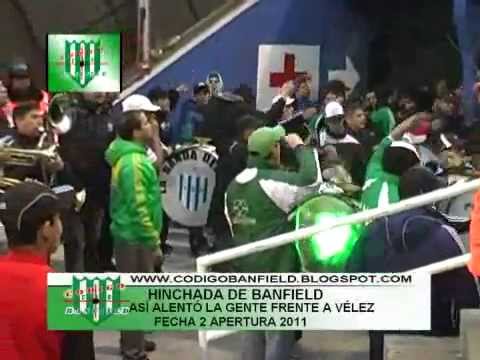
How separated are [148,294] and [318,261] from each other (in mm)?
1765

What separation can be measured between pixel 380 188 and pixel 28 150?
219 centimetres

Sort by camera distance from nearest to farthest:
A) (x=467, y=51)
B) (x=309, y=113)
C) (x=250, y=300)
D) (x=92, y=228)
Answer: (x=250, y=300)
(x=92, y=228)
(x=309, y=113)
(x=467, y=51)

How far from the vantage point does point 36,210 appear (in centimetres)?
389

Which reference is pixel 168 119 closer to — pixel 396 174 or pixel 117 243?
pixel 117 243

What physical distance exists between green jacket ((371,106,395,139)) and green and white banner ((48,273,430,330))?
6.83 metres

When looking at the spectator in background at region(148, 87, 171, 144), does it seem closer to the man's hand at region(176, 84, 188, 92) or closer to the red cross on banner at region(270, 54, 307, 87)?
the man's hand at region(176, 84, 188, 92)

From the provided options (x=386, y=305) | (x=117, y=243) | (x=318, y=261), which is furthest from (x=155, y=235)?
(x=386, y=305)

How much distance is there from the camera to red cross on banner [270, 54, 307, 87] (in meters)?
14.7

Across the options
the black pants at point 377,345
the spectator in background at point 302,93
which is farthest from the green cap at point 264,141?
the spectator in background at point 302,93

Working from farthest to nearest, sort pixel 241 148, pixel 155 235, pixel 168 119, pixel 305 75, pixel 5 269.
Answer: pixel 305 75 < pixel 168 119 < pixel 241 148 < pixel 155 235 < pixel 5 269

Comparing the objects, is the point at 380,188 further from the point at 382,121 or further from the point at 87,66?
the point at 382,121

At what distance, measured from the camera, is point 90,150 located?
9.52 meters

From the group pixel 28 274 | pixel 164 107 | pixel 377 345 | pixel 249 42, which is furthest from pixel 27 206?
pixel 249 42

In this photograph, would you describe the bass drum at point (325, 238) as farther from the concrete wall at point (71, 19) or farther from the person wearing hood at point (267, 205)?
the concrete wall at point (71, 19)
